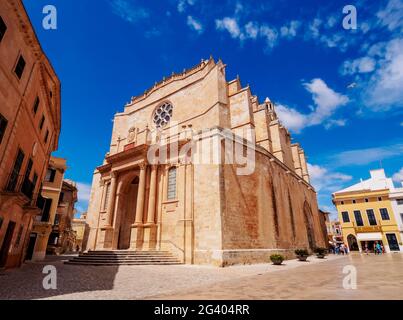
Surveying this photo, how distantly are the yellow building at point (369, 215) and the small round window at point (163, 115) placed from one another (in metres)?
28.4

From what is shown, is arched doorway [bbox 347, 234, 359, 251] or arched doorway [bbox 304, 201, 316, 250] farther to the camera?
arched doorway [bbox 347, 234, 359, 251]

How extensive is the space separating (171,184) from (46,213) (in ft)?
44.0

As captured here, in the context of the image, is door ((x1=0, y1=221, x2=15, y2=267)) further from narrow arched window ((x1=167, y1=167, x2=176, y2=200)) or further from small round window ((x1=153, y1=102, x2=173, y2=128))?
small round window ((x1=153, y1=102, x2=173, y2=128))

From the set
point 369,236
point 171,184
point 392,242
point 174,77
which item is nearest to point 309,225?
point 369,236

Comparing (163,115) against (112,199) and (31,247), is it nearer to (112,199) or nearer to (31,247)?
(112,199)

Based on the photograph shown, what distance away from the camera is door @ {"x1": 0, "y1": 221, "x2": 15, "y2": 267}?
32.3 feet

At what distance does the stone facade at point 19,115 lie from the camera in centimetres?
803

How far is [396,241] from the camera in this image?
29484mm

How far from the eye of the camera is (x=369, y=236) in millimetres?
31453

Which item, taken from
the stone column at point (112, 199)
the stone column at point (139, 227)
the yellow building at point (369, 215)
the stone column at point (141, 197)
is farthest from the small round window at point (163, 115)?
the yellow building at point (369, 215)

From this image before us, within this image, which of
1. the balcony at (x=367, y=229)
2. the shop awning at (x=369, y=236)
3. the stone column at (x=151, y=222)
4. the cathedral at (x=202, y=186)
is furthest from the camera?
the balcony at (x=367, y=229)

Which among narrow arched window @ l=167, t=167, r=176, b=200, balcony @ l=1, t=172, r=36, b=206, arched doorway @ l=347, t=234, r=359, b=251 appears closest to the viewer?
balcony @ l=1, t=172, r=36, b=206

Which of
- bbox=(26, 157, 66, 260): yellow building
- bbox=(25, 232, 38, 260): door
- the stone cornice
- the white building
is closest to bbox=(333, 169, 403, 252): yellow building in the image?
the white building

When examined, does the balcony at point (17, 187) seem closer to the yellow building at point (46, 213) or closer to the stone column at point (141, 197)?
the stone column at point (141, 197)
